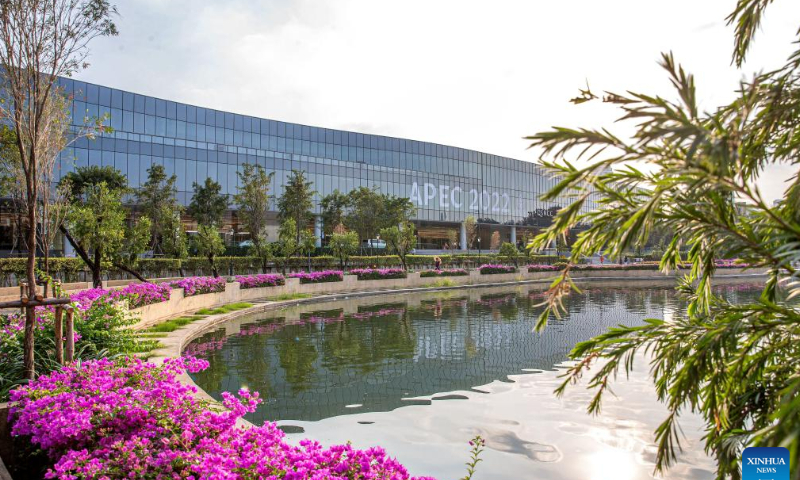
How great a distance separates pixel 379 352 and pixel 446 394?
3798mm

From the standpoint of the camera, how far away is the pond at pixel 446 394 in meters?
6.25

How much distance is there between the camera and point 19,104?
25.0 feet

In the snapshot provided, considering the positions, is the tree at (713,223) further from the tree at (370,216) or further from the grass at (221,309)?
the tree at (370,216)

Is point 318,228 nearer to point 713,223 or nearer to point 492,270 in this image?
point 492,270

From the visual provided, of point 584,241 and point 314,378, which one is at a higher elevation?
point 584,241

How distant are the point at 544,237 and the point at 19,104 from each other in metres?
8.00

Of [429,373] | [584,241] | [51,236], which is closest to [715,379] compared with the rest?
[584,241]

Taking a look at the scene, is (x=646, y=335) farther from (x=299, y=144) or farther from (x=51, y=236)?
(x=299, y=144)

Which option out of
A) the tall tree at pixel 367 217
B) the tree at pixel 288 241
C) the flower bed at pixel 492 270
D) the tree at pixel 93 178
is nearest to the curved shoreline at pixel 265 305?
the flower bed at pixel 492 270

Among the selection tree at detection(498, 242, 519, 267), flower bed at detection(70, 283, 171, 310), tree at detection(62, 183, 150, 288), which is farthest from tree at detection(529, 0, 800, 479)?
tree at detection(498, 242, 519, 267)

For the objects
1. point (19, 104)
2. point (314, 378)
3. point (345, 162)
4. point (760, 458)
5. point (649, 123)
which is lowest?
point (314, 378)

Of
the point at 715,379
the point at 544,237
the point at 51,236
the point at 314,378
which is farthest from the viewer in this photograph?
the point at 51,236

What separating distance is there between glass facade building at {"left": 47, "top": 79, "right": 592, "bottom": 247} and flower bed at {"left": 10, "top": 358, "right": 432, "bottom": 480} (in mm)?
36391

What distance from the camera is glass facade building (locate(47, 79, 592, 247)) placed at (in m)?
49.9
